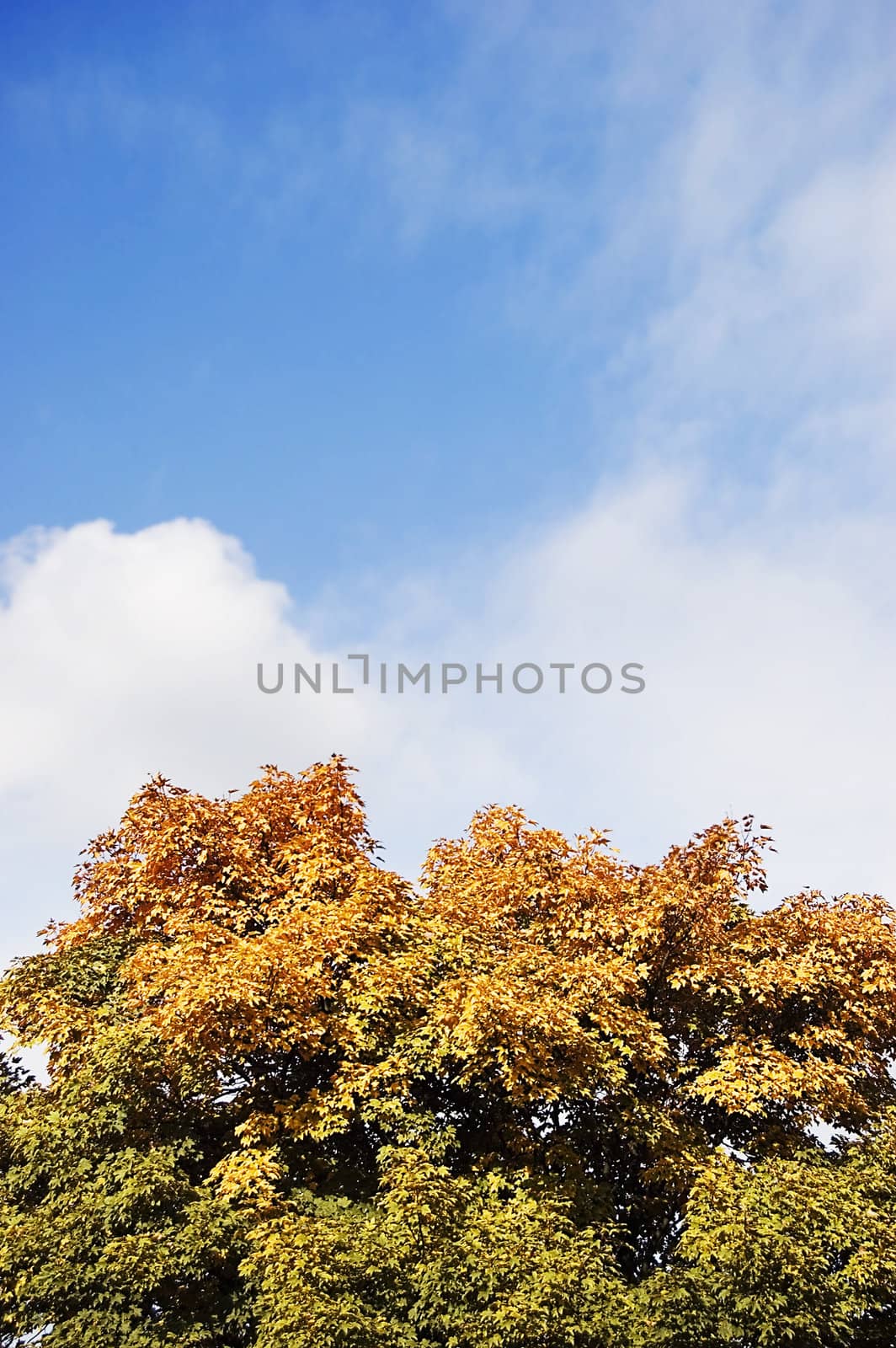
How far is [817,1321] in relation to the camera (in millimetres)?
12070

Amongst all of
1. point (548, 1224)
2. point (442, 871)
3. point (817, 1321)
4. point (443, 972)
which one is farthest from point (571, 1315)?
point (442, 871)

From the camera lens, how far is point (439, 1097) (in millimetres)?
15648

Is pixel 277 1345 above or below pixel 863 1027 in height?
below

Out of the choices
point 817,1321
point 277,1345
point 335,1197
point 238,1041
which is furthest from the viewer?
point 238,1041

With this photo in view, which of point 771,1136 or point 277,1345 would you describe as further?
point 771,1136

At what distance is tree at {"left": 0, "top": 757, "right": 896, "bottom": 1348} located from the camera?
11.6 meters

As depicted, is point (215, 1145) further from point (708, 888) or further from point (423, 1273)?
point (708, 888)

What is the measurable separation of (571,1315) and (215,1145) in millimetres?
5907

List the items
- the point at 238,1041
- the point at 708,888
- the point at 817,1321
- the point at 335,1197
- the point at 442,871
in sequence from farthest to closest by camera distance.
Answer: the point at 442,871, the point at 708,888, the point at 238,1041, the point at 335,1197, the point at 817,1321

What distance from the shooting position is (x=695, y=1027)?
16703 millimetres

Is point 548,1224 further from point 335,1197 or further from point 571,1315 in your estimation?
point 335,1197

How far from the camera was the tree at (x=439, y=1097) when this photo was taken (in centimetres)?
1156

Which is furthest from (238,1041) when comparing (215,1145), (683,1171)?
(683,1171)

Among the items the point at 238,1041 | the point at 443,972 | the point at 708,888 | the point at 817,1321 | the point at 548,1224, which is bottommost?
the point at 817,1321
